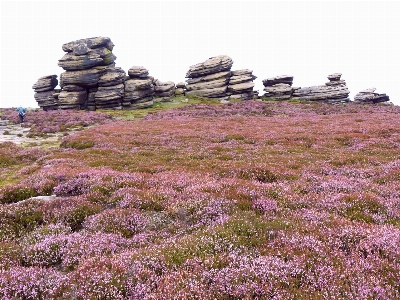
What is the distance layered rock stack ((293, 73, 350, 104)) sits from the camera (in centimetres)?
8181

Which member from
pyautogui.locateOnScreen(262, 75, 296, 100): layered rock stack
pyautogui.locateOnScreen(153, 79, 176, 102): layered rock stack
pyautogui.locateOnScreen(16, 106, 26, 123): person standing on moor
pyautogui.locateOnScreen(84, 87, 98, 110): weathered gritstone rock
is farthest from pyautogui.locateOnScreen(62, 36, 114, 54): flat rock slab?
pyautogui.locateOnScreen(262, 75, 296, 100): layered rock stack

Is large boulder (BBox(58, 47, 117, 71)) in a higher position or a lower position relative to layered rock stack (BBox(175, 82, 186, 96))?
higher

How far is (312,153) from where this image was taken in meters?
20.9

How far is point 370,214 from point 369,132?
2327 cm

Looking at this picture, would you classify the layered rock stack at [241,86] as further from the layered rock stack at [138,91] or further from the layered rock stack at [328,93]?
the layered rock stack at [138,91]

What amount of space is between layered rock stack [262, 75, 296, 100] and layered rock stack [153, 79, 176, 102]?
29.5m

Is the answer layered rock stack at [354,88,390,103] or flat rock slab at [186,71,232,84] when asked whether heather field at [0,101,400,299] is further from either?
flat rock slab at [186,71,232,84]

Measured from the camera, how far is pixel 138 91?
78.6 meters

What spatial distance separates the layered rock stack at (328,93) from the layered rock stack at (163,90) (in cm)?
3823

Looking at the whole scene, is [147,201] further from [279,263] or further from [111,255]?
[279,263]

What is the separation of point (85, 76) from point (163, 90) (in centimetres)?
2201

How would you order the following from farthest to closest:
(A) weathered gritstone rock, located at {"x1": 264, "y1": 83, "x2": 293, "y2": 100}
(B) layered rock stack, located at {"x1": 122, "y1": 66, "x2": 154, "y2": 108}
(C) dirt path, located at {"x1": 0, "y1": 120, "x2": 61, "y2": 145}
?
(A) weathered gritstone rock, located at {"x1": 264, "y1": 83, "x2": 293, "y2": 100}, (B) layered rock stack, located at {"x1": 122, "y1": 66, "x2": 154, "y2": 108}, (C) dirt path, located at {"x1": 0, "y1": 120, "x2": 61, "y2": 145}

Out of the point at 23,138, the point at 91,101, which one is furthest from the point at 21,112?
the point at 91,101

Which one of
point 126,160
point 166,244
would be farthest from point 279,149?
point 166,244
